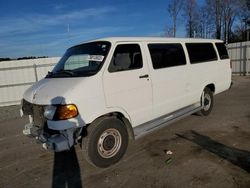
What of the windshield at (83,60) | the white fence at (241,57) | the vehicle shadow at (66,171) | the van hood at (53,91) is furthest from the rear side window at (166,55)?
the white fence at (241,57)

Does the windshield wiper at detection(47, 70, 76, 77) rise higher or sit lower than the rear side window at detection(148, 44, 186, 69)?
lower

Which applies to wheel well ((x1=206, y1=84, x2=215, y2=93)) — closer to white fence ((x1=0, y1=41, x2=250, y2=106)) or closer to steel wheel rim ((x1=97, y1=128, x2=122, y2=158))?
steel wheel rim ((x1=97, y1=128, x2=122, y2=158))

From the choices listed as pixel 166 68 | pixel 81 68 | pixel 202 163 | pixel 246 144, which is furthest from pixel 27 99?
pixel 246 144

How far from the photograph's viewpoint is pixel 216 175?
3918 millimetres

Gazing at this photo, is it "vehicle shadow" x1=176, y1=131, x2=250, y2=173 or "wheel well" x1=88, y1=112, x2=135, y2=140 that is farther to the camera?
"wheel well" x1=88, y1=112, x2=135, y2=140

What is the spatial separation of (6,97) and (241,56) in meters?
15.6

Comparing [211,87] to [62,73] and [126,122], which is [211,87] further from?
[62,73]

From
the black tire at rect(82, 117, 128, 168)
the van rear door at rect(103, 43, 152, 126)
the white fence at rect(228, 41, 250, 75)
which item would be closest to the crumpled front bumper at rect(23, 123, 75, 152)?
the black tire at rect(82, 117, 128, 168)

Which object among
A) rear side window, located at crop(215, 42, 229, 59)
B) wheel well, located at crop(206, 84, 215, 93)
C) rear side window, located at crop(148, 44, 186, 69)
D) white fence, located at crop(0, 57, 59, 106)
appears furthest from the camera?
white fence, located at crop(0, 57, 59, 106)

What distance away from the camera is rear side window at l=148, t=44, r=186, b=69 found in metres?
5.36

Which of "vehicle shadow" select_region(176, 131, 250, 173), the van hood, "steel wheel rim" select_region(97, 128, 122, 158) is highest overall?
the van hood

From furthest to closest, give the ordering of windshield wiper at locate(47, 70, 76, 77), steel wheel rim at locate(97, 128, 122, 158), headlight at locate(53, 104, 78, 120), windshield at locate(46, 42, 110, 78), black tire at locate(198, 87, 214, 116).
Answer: black tire at locate(198, 87, 214, 116)
windshield wiper at locate(47, 70, 76, 77)
windshield at locate(46, 42, 110, 78)
steel wheel rim at locate(97, 128, 122, 158)
headlight at locate(53, 104, 78, 120)

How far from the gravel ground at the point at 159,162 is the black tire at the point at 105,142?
0.19 metres

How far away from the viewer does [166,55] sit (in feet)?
18.8
